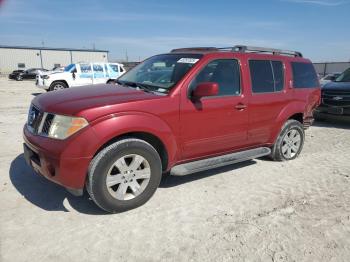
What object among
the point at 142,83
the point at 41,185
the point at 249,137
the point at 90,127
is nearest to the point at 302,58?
the point at 249,137

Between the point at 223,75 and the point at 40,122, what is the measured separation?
2.43m

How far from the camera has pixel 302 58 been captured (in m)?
6.09

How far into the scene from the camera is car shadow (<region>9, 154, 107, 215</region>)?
381 centimetres

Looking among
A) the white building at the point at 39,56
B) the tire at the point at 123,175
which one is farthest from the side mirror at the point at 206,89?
the white building at the point at 39,56

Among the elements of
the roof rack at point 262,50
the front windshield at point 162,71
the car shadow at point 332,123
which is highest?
the roof rack at point 262,50

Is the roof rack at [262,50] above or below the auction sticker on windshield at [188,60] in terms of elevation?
above

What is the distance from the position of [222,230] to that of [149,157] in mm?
1121

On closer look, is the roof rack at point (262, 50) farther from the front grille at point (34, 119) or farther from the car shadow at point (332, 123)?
the car shadow at point (332, 123)

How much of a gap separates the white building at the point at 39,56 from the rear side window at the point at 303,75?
2252 inches

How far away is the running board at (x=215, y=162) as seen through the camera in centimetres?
410

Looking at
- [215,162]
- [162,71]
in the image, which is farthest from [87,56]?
[215,162]

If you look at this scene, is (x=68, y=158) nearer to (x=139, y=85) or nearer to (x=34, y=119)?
(x=34, y=119)

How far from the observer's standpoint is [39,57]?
193 feet

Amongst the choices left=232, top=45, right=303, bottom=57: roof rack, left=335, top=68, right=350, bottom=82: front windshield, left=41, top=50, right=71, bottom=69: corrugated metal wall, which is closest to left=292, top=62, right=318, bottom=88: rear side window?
left=232, top=45, right=303, bottom=57: roof rack
